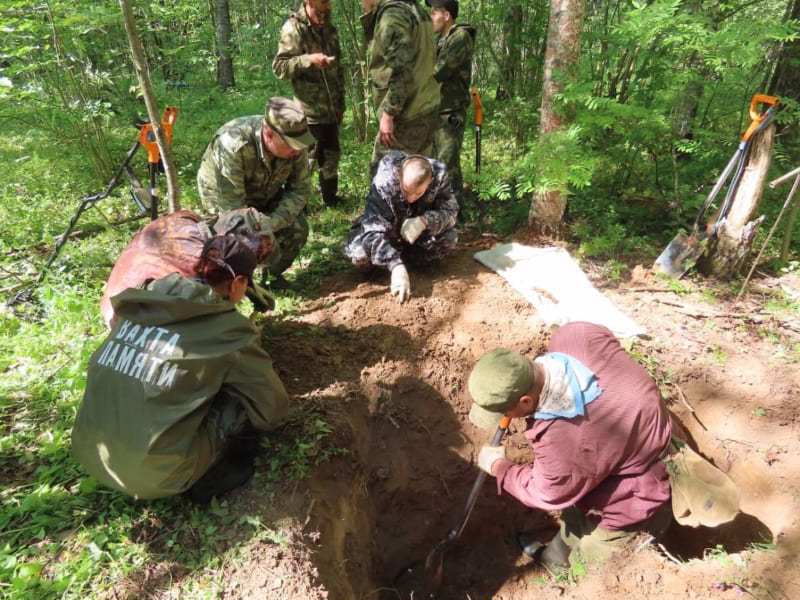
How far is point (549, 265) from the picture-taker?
4.16m

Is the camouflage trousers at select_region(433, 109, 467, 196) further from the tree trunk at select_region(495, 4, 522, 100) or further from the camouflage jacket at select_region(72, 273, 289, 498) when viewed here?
the camouflage jacket at select_region(72, 273, 289, 498)

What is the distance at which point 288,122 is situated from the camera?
3.37 m

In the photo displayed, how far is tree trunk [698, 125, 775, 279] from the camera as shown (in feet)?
12.0

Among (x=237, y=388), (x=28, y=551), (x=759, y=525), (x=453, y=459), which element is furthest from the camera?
(x=453, y=459)

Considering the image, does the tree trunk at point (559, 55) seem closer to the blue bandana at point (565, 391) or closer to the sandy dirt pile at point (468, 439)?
the sandy dirt pile at point (468, 439)

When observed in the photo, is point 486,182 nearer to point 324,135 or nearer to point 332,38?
point 324,135

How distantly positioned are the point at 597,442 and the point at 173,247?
2.61m

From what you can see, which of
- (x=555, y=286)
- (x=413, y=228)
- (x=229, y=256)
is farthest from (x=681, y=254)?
(x=229, y=256)

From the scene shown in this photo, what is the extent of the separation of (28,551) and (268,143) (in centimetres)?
288

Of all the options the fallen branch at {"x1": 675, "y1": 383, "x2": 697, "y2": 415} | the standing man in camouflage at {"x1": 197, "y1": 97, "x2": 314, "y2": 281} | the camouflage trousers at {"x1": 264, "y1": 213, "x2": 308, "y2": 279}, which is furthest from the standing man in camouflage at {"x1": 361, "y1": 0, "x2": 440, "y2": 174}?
the fallen branch at {"x1": 675, "y1": 383, "x2": 697, "y2": 415}

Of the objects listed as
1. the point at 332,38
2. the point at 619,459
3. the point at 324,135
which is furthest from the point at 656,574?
the point at 332,38

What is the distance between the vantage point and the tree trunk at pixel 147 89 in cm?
309

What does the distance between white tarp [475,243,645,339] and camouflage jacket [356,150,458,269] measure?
1.93 feet

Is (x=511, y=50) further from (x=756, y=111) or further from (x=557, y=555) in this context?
(x=557, y=555)
